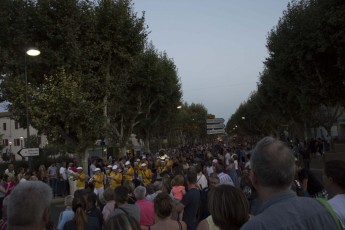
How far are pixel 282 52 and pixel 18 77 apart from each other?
16.7 meters

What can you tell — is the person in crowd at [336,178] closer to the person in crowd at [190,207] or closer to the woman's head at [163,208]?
the woman's head at [163,208]

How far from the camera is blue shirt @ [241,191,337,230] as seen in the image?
6.46 feet

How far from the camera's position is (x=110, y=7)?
895 inches

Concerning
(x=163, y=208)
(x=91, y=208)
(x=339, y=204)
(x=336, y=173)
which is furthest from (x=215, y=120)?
(x=339, y=204)

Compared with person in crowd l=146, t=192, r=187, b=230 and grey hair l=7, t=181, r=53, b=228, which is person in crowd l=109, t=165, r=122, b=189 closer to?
person in crowd l=146, t=192, r=187, b=230

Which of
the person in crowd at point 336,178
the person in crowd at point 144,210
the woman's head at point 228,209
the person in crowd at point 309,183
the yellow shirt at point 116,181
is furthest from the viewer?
the yellow shirt at point 116,181

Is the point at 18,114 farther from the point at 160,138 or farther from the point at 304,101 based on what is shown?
the point at 160,138

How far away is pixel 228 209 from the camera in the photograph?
3195mm

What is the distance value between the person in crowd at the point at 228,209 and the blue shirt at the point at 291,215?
1020 mm

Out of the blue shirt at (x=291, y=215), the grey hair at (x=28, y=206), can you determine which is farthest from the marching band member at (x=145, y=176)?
the blue shirt at (x=291, y=215)

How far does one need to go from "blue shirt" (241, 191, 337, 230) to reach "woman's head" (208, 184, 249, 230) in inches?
40.1

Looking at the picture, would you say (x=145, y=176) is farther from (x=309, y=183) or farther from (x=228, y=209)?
(x=228, y=209)

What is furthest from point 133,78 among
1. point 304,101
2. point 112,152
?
point 304,101

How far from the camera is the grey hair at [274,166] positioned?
228 cm
